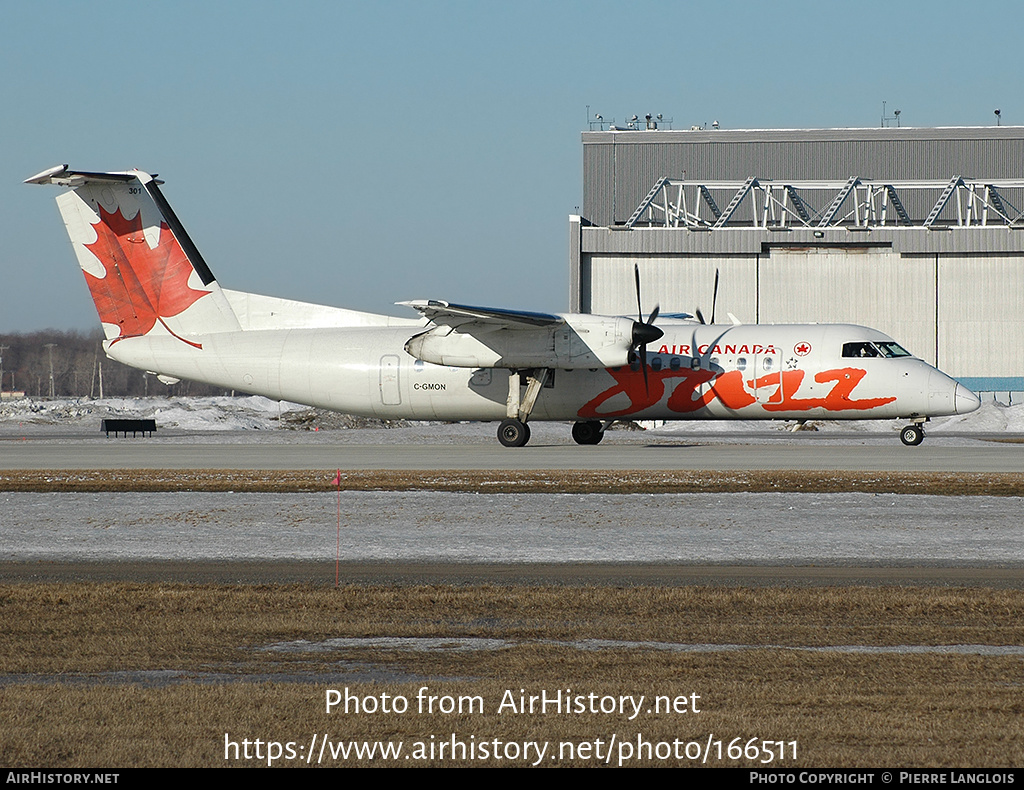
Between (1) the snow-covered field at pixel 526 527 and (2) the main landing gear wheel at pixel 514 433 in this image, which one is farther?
(2) the main landing gear wheel at pixel 514 433

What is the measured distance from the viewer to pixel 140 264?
34.0 metres

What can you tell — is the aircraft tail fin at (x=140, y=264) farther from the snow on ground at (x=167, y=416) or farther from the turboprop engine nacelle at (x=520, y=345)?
the snow on ground at (x=167, y=416)

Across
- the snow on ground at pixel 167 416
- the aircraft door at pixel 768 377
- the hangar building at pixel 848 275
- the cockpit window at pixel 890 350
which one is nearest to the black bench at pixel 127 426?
the snow on ground at pixel 167 416

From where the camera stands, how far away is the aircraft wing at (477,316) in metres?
30.1

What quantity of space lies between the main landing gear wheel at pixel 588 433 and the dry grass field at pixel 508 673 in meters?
23.1

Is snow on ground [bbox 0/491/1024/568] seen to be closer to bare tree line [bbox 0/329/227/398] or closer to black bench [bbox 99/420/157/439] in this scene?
black bench [bbox 99/420/157/439]

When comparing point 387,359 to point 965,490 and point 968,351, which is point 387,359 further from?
point 968,351

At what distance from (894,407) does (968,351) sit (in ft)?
111

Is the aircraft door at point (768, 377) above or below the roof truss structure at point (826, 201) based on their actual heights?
below

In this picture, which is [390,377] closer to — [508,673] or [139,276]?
[139,276]

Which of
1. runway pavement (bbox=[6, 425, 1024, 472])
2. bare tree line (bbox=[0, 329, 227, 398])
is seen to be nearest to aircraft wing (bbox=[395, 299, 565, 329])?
runway pavement (bbox=[6, 425, 1024, 472])

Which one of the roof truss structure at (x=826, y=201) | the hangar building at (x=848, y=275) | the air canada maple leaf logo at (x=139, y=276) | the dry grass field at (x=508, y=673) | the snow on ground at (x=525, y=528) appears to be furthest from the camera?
the roof truss structure at (x=826, y=201)

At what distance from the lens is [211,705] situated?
696 cm
